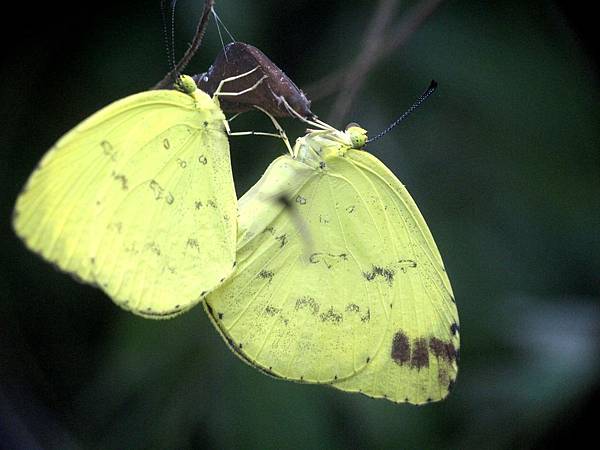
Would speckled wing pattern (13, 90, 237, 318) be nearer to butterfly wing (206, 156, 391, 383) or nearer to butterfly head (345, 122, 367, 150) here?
butterfly wing (206, 156, 391, 383)

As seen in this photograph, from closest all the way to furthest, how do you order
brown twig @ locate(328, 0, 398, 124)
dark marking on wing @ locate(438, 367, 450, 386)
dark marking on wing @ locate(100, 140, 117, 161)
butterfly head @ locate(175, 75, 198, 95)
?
dark marking on wing @ locate(100, 140, 117, 161)
butterfly head @ locate(175, 75, 198, 95)
dark marking on wing @ locate(438, 367, 450, 386)
brown twig @ locate(328, 0, 398, 124)

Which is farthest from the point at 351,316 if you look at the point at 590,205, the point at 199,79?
the point at 590,205

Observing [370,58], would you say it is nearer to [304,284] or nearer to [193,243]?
[304,284]

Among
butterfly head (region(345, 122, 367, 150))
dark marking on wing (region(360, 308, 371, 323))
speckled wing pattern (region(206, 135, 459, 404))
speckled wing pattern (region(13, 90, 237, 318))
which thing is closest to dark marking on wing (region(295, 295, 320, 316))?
speckled wing pattern (region(206, 135, 459, 404))

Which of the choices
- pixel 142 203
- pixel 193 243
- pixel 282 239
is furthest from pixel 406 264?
pixel 142 203

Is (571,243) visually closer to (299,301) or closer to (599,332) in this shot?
(599,332)
